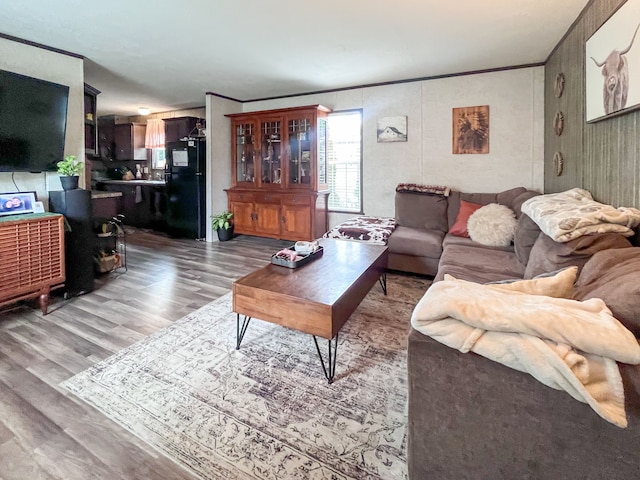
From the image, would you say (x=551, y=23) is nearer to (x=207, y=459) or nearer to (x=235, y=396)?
(x=235, y=396)

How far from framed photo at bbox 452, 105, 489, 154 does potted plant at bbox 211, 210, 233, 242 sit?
3502 mm

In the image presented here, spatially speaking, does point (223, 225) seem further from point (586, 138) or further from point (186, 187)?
point (586, 138)

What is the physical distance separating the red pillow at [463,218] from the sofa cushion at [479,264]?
19.2 inches

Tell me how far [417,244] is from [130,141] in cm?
646

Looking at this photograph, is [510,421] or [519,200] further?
[519,200]

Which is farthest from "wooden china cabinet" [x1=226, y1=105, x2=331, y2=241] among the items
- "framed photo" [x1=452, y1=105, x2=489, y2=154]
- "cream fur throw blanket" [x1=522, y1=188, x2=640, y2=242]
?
"cream fur throw blanket" [x1=522, y1=188, x2=640, y2=242]

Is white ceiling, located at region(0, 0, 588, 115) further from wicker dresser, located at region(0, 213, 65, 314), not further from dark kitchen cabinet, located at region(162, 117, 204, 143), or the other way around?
wicker dresser, located at region(0, 213, 65, 314)

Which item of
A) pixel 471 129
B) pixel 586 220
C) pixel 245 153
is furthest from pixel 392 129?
pixel 586 220

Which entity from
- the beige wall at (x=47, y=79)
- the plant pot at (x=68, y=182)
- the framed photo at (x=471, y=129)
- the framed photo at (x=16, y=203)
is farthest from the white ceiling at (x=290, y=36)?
the framed photo at (x=16, y=203)

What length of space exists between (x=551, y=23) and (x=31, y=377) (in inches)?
175

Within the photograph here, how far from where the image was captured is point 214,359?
6.78ft

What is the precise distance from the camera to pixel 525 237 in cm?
248

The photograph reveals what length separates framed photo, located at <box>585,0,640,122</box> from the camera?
70.4 inches

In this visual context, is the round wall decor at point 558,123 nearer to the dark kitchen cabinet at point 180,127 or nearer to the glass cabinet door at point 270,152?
the glass cabinet door at point 270,152
